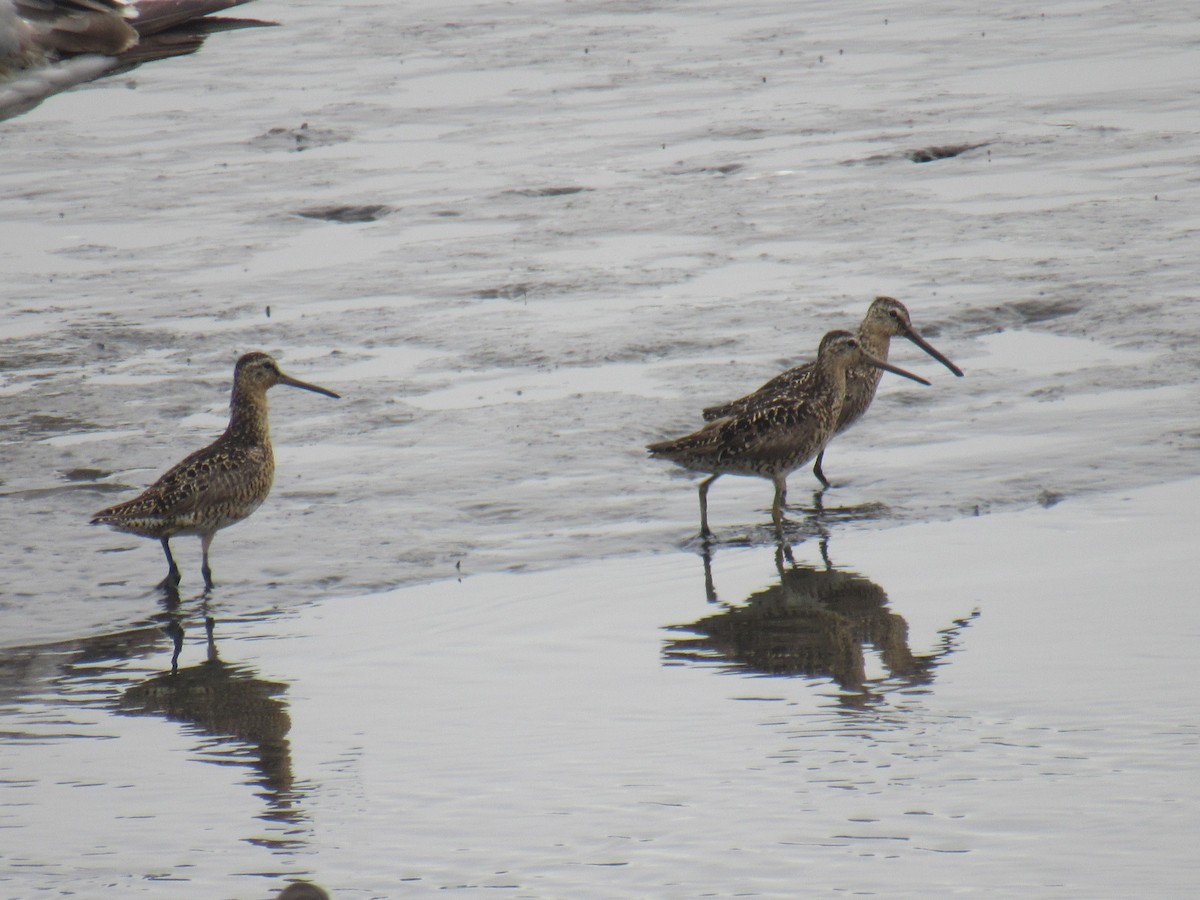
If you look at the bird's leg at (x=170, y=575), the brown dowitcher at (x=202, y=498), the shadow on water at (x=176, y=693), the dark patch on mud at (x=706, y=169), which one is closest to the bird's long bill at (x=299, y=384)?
the brown dowitcher at (x=202, y=498)

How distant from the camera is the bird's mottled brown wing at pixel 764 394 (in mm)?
10508

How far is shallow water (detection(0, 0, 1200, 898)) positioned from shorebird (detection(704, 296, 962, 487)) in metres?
0.28

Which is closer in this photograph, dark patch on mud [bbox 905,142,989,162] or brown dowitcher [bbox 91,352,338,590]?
brown dowitcher [bbox 91,352,338,590]

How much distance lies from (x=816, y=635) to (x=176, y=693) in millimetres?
2546

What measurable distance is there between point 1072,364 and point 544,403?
125 inches

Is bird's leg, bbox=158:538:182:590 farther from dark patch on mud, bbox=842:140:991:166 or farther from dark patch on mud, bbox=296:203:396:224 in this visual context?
dark patch on mud, bbox=842:140:991:166

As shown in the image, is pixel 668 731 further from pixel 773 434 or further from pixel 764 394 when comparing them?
pixel 764 394

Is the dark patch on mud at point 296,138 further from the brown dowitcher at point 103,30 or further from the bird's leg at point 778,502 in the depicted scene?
the brown dowitcher at point 103,30

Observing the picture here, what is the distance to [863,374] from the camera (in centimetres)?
1112

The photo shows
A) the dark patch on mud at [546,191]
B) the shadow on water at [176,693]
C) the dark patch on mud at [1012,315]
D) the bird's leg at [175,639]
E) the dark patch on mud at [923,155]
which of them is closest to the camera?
the shadow on water at [176,693]

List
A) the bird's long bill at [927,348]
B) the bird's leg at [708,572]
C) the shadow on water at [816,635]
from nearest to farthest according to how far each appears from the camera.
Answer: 1. the shadow on water at [816,635]
2. the bird's leg at [708,572]
3. the bird's long bill at [927,348]

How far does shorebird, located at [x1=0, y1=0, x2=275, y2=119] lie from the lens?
28.2ft

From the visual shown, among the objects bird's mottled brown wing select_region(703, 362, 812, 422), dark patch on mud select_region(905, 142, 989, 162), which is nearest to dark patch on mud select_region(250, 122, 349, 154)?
dark patch on mud select_region(905, 142, 989, 162)

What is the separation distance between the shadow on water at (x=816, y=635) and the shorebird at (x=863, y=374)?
1625mm
